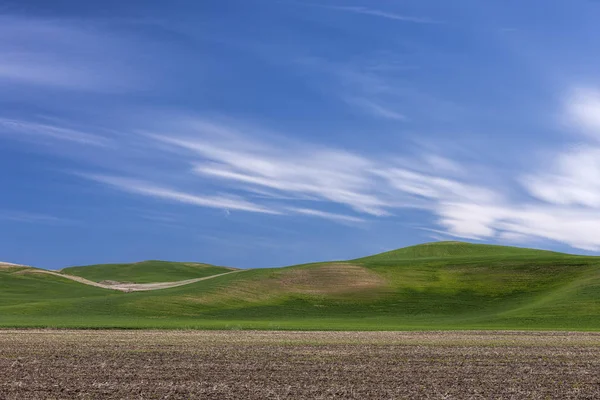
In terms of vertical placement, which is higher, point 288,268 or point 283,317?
point 288,268

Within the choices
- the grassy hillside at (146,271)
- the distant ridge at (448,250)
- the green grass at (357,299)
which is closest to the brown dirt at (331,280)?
the green grass at (357,299)

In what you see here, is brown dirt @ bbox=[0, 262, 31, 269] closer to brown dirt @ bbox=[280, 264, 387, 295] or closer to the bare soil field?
brown dirt @ bbox=[280, 264, 387, 295]

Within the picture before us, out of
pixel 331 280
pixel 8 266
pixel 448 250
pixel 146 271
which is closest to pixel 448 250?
pixel 448 250

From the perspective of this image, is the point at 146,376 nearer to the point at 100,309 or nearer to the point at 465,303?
the point at 100,309

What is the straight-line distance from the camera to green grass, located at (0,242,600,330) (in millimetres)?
59250

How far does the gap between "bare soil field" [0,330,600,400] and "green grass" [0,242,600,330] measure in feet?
52.3

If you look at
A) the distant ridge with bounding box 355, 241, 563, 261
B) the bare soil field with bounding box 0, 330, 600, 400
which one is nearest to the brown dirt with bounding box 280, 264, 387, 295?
the distant ridge with bounding box 355, 241, 563, 261

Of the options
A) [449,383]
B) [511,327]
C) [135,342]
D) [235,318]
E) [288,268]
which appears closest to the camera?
[449,383]

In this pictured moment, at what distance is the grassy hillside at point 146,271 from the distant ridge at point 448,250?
35.4 metres

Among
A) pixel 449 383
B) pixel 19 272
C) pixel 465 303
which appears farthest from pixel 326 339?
pixel 19 272

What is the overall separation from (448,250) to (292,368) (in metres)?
109

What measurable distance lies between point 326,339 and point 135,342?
10805mm

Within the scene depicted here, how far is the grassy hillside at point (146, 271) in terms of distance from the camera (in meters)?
129

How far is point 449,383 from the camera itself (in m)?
21.7
